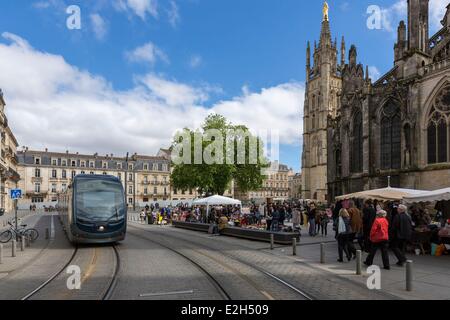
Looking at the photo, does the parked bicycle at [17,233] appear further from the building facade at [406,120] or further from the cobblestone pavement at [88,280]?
the building facade at [406,120]

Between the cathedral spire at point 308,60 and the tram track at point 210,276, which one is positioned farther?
the cathedral spire at point 308,60

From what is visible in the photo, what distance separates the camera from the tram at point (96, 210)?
45.4 ft

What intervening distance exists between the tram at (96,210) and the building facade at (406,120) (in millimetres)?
25472

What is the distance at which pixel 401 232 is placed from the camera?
10594 mm

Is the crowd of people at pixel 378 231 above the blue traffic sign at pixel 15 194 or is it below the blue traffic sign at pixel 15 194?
below

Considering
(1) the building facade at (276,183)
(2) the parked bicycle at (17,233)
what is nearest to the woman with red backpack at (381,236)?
(2) the parked bicycle at (17,233)

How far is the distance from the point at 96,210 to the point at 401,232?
1083cm

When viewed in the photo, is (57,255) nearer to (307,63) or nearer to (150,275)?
(150,275)

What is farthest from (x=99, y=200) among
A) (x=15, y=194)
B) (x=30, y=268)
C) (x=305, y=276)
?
(x=305, y=276)

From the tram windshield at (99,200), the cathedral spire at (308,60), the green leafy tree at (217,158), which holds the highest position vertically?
the cathedral spire at (308,60)

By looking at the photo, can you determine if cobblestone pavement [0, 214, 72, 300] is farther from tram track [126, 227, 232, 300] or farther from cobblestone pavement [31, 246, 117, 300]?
tram track [126, 227, 232, 300]

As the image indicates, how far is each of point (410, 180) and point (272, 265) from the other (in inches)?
962

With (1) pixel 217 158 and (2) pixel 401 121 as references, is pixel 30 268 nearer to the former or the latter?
(2) pixel 401 121
